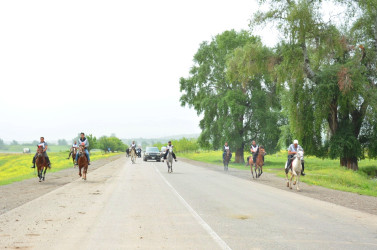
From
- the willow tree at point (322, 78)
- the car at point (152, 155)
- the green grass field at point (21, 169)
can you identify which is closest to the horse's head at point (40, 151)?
the green grass field at point (21, 169)

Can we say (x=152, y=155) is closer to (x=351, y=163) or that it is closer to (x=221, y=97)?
(x=221, y=97)

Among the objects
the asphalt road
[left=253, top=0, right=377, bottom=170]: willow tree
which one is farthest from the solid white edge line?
[left=253, top=0, right=377, bottom=170]: willow tree

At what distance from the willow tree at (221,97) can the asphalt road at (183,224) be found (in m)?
28.6

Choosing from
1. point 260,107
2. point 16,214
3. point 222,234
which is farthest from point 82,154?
point 260,107

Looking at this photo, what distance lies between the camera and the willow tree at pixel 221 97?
1612 inches

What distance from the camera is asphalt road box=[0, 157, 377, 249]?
20.8 feet

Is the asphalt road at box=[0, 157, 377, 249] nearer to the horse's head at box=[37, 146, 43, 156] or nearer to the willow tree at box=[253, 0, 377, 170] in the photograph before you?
the horse's head at box=[37, 146, 43, 156]

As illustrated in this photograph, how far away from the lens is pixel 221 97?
43062 millimetres

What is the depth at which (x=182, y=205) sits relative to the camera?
10664 millimetres

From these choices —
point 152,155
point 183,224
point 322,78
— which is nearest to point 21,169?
point 152,155

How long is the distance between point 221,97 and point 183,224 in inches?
1408

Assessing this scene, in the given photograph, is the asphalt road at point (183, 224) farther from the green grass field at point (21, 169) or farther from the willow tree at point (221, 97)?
the willow tree at point (221, 97)

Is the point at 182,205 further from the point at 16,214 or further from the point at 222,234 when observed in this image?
the point at 16,214

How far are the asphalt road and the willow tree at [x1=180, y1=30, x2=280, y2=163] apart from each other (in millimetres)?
28572
